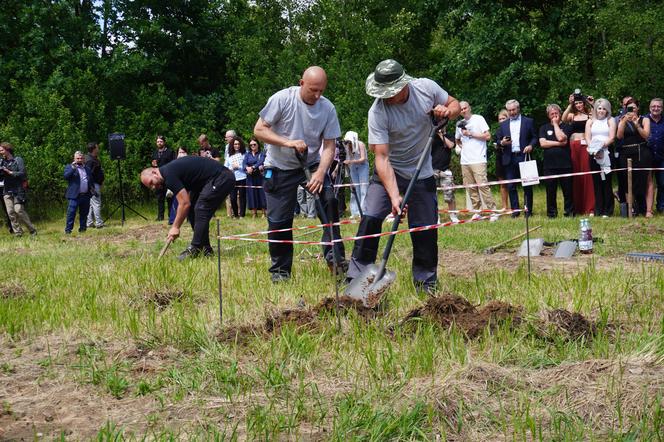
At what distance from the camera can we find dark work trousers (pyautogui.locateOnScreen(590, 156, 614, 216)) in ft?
41.9

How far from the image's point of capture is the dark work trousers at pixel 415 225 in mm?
6305

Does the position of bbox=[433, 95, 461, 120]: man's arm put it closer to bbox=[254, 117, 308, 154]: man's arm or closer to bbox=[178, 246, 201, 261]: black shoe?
bbox=[254, 117, 308, 154]: man's arm

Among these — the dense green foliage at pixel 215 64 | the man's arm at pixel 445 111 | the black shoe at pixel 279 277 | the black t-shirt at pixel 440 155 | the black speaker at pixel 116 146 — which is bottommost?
the black shoe at pixel 279 277

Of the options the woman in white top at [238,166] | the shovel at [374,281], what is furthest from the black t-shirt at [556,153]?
the shovel at [374,281]

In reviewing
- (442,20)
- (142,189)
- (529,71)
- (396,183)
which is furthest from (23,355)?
(442,20)

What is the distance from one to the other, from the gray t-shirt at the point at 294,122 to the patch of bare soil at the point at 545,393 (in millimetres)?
3681

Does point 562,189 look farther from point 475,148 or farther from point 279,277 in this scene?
point 279,277

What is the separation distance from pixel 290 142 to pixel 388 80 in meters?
1.34

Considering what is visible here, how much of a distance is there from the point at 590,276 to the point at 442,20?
20906 millimetres

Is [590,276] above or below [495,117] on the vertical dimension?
below

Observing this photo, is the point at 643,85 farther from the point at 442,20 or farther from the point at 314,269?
the point at 314,269

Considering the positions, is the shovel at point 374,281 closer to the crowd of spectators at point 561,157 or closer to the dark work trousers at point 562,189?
the crowd of spectators at point 561,157

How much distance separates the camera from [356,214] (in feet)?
54.5

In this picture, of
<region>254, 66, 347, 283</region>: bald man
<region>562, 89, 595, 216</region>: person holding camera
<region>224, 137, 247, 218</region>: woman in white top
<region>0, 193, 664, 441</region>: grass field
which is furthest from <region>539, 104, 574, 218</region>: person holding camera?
<region>224, 137, 247, 218</region>: woman in white top
